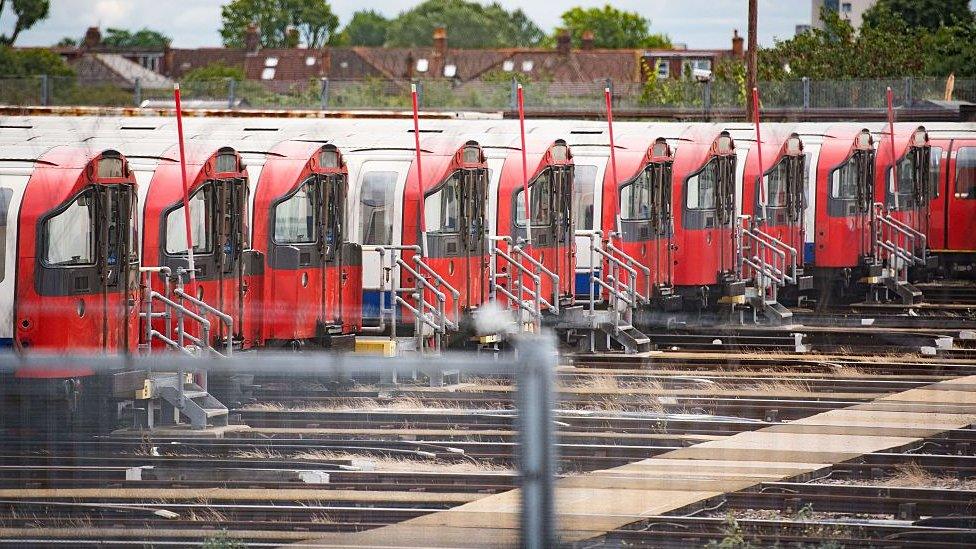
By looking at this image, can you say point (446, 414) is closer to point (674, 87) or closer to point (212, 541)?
point (212, 541)

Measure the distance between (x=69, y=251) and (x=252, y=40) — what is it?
65315 mm

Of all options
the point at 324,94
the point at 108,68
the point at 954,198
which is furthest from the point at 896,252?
the point at 108,68

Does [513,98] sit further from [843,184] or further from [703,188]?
[703,188]

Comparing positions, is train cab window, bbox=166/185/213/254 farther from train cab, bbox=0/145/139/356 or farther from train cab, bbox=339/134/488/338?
train cab, bbox=339/134/488/338

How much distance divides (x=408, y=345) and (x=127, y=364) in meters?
11.6

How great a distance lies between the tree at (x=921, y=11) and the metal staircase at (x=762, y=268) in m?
24.0

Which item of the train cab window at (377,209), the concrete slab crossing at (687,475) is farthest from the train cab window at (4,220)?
the concrete slab crossing at (687,475)

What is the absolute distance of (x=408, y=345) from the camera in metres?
17.1

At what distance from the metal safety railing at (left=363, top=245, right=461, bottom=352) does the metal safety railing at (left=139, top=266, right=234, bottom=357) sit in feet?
7.01

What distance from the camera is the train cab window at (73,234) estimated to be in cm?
1350

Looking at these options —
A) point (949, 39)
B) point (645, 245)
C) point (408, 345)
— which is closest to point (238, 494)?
point (408, 345)

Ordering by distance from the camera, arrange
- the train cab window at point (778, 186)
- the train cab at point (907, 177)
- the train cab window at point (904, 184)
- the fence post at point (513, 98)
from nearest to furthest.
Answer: the train cab window at point (778, 186)
the train cab at point (907, 177)
the train cab window at point (904, 184)
the fence post at point (513, 98)

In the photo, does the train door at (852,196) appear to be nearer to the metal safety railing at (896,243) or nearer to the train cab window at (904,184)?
the metal safety railing at (896,243)

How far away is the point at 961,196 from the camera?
2994 cm
